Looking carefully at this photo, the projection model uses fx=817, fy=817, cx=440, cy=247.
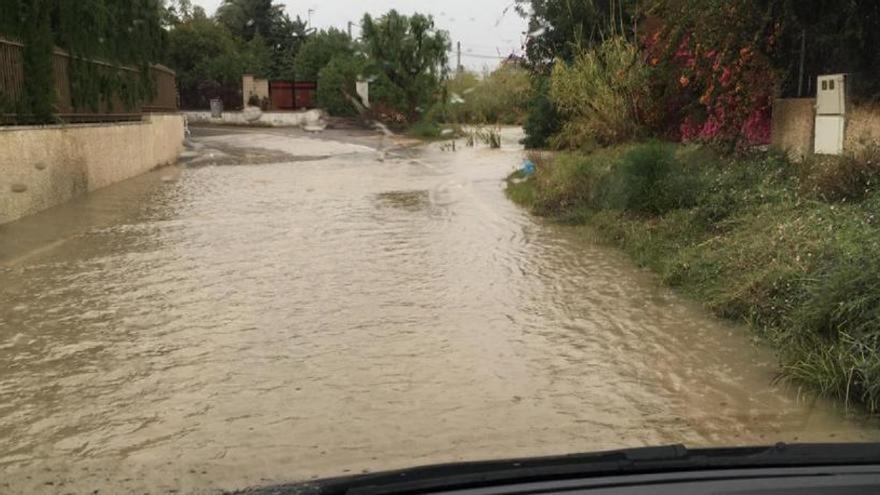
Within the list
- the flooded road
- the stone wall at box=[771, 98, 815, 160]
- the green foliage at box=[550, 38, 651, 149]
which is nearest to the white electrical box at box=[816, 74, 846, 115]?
the stone wall at box=[771, 98, 815, 160]

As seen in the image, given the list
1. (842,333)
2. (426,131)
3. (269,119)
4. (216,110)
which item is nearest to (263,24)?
(216,110)

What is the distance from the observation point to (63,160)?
1222 cm

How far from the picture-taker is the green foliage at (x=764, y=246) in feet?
15.5

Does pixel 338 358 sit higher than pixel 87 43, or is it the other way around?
pixel 87 43

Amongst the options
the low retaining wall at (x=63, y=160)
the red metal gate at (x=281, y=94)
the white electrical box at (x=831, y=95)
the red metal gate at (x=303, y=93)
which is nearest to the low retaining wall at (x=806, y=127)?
the white electrical box at (x=831, y=95)

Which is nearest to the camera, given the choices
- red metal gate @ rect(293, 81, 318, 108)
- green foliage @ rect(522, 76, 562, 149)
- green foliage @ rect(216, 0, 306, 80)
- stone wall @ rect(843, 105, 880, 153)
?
stone wall @ rect(843, 105, 880, 153)

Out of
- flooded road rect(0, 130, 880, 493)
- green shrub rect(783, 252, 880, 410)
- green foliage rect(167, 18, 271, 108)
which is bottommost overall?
flooded road rect(0, 130, 880, 493)

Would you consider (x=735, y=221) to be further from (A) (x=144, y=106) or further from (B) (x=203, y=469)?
(A) (x=144, y=106)

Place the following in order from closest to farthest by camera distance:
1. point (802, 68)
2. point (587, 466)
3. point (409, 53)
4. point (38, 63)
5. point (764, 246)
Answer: point (587, 466), point (764, 246), point (802, 68), point (38, 63), point (409, 53)

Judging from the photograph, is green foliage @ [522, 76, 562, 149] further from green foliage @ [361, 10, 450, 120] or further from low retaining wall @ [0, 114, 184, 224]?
green foliage @ [361, 10, 450, 120]

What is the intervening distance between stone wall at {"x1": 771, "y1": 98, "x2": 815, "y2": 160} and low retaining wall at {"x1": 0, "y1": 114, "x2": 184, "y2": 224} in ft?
31.4

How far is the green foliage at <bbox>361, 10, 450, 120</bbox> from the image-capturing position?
109 ft

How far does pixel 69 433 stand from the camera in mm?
4223

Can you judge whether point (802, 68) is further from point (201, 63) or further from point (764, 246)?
point (201, 63)
